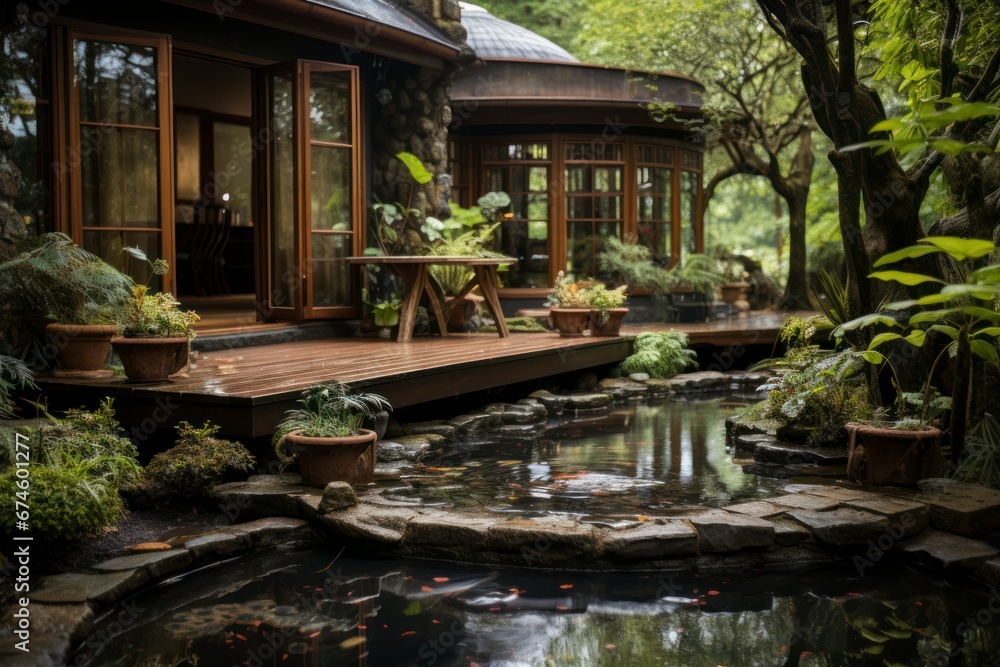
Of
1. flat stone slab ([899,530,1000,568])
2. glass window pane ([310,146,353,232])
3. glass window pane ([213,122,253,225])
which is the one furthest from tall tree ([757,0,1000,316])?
glass window pane ([213,122,253,225])

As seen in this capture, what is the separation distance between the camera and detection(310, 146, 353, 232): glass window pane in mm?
8672

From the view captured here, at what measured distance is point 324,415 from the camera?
5.26 m

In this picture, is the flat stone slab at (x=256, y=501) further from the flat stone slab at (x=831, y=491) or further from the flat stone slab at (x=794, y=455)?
the flat stone slab at (x=794, y=455)

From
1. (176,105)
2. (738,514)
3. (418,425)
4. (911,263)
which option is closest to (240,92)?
(176,105)

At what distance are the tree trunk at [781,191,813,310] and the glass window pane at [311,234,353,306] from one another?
8664 mm

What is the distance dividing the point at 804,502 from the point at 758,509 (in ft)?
0.96

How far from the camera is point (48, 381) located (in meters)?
5.70

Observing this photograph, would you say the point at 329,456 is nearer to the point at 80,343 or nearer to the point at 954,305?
the point at 80,343

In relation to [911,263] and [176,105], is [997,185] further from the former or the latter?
[176,105]

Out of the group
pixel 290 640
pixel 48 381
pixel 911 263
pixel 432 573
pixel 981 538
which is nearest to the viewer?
pixel 290 640

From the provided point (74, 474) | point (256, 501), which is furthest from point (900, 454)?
point (74, 474)

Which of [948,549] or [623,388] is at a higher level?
[623,388]

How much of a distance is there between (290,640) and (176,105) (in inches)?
404

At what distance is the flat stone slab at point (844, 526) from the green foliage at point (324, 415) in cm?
235
